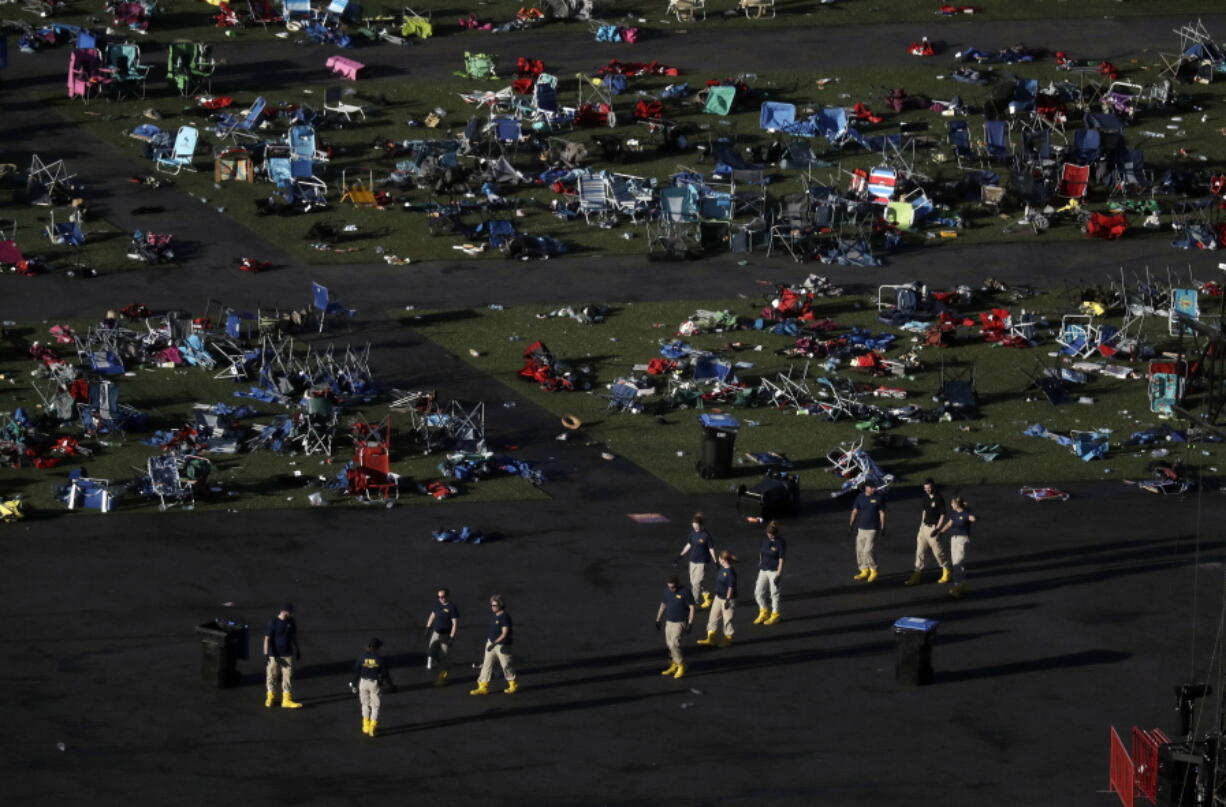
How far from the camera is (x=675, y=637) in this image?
37531 millimetres

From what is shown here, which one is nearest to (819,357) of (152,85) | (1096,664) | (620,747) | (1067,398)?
(1067,398)

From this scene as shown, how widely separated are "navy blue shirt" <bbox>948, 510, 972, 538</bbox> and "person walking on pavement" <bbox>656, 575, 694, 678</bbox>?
17.0ft

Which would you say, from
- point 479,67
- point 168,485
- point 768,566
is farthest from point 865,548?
point 479,67

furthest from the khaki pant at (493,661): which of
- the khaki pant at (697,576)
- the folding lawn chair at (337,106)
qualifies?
the folding lawn chair at (337,106)

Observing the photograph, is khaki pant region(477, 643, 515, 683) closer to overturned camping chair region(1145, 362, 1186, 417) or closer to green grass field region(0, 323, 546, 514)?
green grass field region(0, 323, 546, 514)

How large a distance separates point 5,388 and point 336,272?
950 centimetres

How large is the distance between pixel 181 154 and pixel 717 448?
2140 cm

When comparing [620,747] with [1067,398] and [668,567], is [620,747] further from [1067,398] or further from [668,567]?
[1067,398]

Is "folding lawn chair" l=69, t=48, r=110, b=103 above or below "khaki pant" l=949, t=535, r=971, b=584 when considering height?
above

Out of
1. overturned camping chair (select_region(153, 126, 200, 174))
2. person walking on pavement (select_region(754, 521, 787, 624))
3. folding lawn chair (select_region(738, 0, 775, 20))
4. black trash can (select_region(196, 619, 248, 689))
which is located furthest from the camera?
folding lawn chair (select_region(738, 0, 775, 20))

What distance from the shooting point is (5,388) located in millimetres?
48562

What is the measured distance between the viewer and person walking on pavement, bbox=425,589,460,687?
1459 inches

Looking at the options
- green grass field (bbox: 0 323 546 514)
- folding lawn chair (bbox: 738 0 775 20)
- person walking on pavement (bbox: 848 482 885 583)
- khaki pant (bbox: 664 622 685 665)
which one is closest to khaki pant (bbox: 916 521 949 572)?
person walking on pavement (bbox: 848 482 885 583)

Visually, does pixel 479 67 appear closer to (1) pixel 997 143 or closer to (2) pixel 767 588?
(1) pixel 997 143
